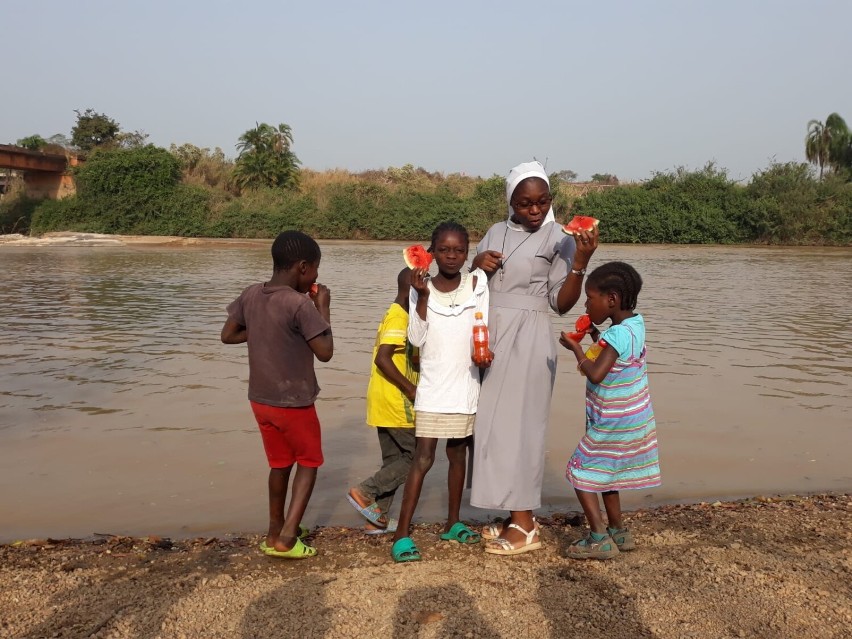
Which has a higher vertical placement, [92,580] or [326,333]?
[326,333]

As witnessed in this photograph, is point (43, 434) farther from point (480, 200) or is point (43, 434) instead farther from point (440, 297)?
point (480, 200)

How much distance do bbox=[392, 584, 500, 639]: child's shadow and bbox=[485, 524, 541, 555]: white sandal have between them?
50 centimetres

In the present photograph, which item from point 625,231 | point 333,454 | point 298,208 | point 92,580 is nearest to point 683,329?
point 333,454

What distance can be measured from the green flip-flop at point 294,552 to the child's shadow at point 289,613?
34 centimetres

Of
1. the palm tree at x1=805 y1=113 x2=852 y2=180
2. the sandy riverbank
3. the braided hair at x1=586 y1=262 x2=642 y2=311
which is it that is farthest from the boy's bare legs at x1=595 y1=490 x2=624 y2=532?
the palm tree at x1=805 y1=113 x2=852 y2=180

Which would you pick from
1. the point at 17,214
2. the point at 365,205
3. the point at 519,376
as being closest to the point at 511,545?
the point at 519,376

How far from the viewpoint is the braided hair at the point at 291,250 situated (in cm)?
363

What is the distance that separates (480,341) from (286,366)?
892mm

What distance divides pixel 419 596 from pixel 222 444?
3021 mm

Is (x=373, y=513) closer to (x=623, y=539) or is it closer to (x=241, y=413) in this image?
(x=623, y=539)

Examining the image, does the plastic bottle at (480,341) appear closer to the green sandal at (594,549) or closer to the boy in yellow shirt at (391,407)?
the boy in yellow shirt at (391,407)

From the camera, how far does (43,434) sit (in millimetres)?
5957

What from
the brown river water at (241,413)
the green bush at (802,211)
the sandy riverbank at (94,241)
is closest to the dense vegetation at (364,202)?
the green bush at (802,211)

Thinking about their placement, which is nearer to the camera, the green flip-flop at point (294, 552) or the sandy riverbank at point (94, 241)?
the green flip-flop at point (294, 552)
